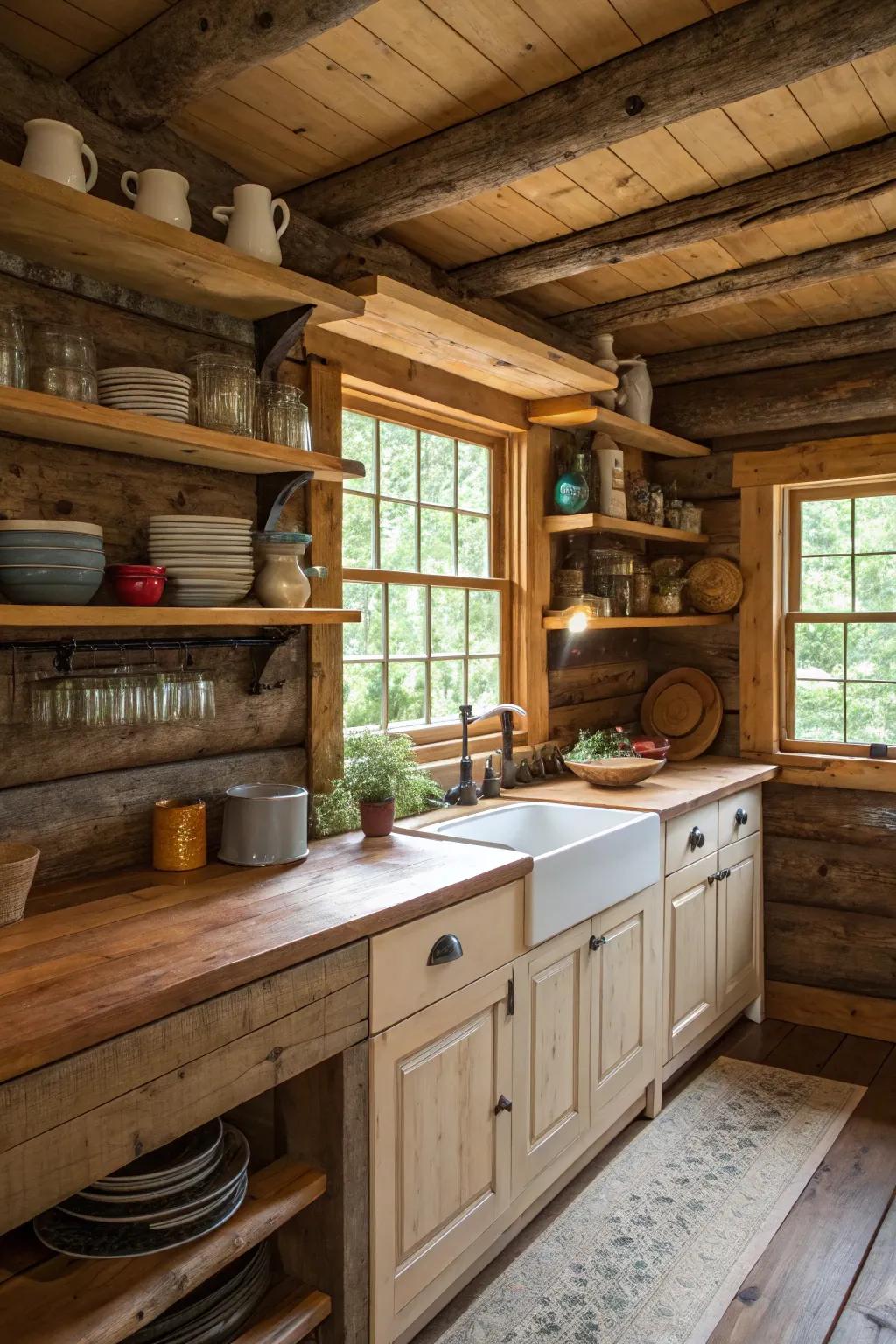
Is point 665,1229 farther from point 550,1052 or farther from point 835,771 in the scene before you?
point 835,771

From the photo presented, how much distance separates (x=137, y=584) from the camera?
6.39 ft

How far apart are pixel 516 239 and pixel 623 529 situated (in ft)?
3.80

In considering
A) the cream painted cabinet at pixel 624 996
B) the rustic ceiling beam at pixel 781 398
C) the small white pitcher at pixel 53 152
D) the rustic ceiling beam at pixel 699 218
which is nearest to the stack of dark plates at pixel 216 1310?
the cream painted cabinet at pixel 624 996

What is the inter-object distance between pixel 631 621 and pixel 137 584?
Answer: 2.28 meters

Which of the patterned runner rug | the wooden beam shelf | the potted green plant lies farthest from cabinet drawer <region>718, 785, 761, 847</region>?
the wooden beam shelf

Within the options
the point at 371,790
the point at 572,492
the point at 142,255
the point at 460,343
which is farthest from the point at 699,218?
the point at 371,790

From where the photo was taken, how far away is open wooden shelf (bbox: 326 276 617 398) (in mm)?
2490

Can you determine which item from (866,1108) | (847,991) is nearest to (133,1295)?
(866,1108)

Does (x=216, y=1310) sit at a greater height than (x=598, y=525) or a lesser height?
lesser

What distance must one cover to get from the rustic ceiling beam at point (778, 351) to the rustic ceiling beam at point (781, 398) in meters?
0.04

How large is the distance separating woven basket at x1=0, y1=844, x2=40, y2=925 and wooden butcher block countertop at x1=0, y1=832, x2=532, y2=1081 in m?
0.03

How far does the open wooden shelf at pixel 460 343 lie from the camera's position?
249 centimetres

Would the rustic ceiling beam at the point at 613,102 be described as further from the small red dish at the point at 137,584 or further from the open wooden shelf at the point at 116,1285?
the open wooden shelf at the point at 116,1285

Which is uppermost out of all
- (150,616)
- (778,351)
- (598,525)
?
(778,351)
